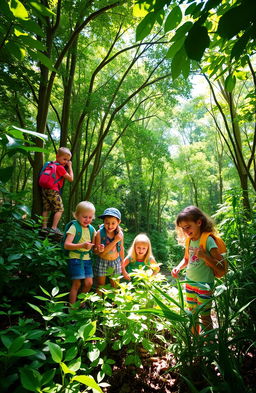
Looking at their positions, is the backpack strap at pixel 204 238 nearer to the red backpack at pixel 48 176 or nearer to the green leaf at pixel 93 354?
the green leaf at pixel 93 354

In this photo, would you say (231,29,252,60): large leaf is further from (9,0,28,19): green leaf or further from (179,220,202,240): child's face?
(179,220,202,240): child's face

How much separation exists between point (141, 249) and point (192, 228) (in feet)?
3.55

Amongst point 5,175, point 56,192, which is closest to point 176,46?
point 5,175

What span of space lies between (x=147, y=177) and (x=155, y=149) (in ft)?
25.6

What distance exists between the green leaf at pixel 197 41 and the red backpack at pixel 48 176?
2.82 meters

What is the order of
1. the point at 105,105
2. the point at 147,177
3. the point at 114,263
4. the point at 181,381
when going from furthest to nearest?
the point at 147,177, the point at 105,105, the point at 114,263, the point at 181,381

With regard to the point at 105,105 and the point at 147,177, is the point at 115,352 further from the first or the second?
the point at 147,177

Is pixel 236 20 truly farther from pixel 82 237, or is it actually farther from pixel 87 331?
pixel 82 237

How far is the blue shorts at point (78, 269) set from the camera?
2365mm

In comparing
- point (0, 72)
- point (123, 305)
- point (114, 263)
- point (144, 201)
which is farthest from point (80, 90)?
point (144, 201)

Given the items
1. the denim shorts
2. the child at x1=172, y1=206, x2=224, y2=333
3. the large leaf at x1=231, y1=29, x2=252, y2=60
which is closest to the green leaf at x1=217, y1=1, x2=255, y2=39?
the large leaf at x1=231, y1=29, x2=252, y2=60

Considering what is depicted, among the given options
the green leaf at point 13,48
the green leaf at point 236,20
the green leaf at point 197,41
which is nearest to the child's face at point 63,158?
the green leaf at point 13,48

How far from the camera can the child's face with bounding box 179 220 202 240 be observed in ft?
7.31

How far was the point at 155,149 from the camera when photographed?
302 inches
